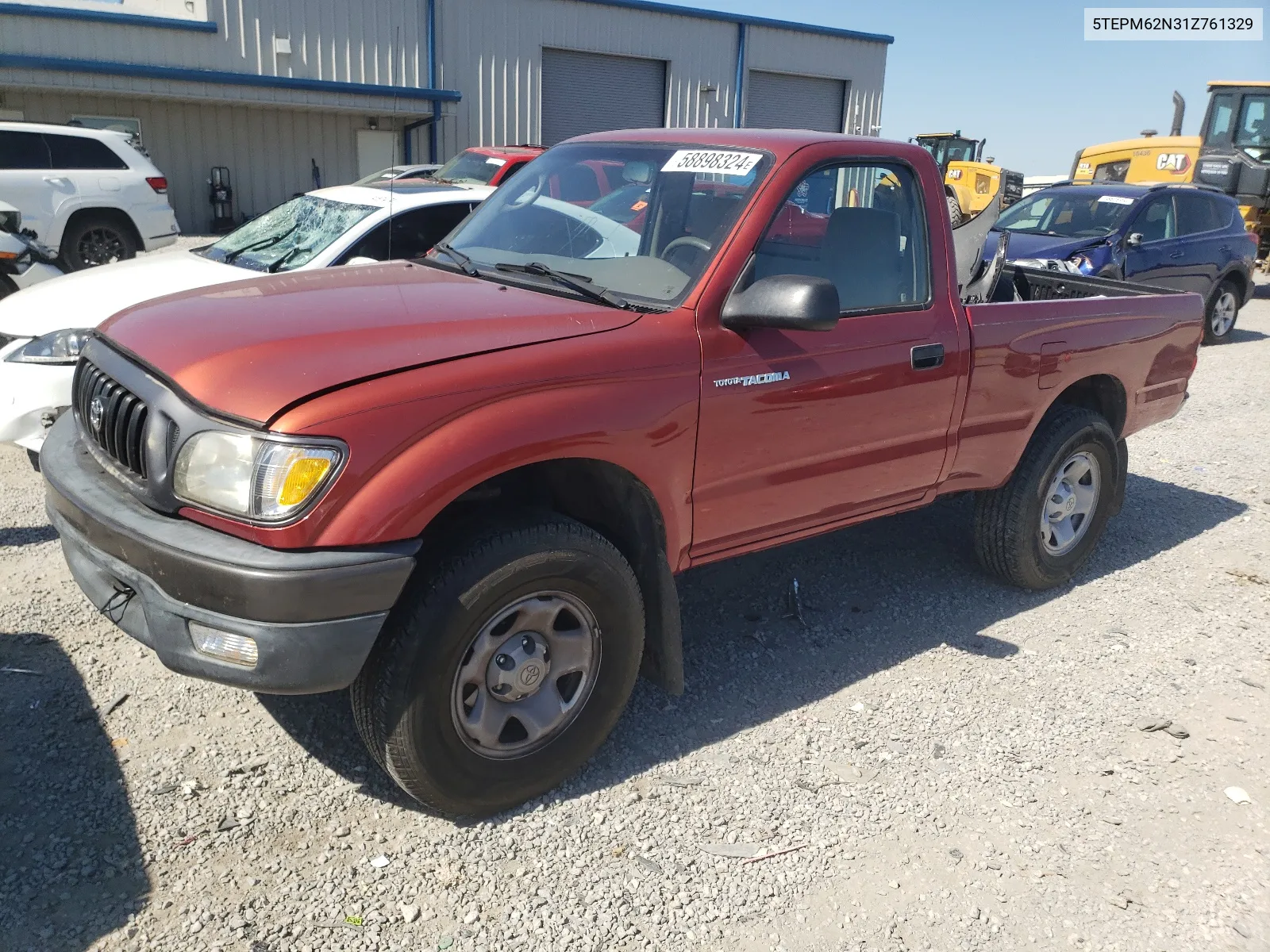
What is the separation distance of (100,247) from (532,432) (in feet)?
40.0

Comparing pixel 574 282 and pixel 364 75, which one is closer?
pixel 574 282

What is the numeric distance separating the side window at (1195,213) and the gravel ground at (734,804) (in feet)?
27.3

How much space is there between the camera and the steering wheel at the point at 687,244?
338cm

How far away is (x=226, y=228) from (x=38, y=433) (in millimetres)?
18090

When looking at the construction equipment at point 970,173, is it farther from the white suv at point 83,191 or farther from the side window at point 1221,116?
the white suv at point 83,191

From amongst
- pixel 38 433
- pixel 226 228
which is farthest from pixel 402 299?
pixel 226 228

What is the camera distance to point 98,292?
5.47 meters

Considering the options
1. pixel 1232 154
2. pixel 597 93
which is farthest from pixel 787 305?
pixel 597 93

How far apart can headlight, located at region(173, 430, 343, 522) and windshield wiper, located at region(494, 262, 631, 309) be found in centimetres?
109

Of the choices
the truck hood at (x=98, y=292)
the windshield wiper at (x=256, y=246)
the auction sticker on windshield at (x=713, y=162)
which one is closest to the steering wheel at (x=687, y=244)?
the auction sticker on windshield at (x=713, y=162)

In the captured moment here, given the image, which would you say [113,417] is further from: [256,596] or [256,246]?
[256,246]

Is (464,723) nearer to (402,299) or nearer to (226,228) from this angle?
(402,299)

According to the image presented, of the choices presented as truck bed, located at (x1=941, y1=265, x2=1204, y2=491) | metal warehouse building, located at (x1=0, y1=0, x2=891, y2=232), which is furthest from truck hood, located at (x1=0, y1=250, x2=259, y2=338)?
metal warehouse building, located at (x1=0, y1=0, x2=891, y2=232)

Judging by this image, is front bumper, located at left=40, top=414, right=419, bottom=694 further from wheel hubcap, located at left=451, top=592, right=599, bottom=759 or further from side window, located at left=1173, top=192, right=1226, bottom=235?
side window, located at left=1173, top=192, right=1226, bottom=235
